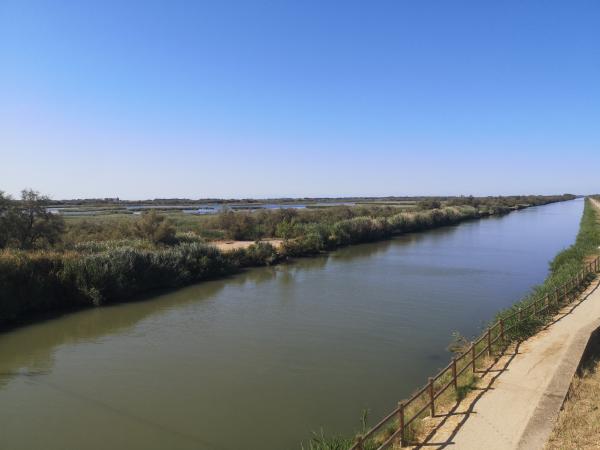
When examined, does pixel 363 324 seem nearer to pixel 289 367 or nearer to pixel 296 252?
pixel 289 367

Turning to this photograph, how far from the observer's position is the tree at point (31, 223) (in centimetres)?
2481

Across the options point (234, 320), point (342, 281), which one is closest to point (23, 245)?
point (234, 320)

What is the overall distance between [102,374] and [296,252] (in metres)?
25.2

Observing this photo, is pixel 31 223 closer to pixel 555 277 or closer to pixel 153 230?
pixel 153 230

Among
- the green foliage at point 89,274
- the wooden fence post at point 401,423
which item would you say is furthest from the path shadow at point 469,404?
the green foliage at point 89,274

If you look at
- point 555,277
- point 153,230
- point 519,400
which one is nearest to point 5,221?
point 153,230

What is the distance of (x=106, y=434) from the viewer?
9.38 meters

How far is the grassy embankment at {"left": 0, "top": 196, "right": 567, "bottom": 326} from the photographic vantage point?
19.3 metres

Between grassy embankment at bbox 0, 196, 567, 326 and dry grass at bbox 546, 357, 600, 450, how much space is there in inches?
749

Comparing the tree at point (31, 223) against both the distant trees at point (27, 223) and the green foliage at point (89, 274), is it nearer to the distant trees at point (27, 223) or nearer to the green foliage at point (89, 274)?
the distant trees at point (27, 223)

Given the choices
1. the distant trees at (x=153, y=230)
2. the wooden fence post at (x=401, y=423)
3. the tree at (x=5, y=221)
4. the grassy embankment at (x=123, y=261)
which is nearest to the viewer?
the wooden fence post at (x=401, y=423)

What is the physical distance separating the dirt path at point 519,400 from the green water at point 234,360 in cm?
216

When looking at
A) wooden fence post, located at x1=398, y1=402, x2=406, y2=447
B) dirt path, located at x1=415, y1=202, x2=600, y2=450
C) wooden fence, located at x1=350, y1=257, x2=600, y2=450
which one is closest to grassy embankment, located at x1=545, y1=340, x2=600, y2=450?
dirt path, located at x1=415, y1=202, x2=600, y2=450

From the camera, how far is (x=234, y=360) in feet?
44.5
